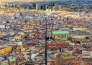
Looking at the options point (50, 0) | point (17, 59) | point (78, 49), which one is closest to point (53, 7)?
point (50, 0)

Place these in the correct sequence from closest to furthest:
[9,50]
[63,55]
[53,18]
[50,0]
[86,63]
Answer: [86,63] < [63,55] < [9,50] < [53,18] < [50,0]

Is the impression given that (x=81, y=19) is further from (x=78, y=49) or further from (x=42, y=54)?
(x=42, y=54)

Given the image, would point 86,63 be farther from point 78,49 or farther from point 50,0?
point 50,0

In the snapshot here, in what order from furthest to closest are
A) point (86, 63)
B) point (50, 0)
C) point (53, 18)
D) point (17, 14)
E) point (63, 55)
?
1. point (50, 0)
2. point (17, 14)
3. point (53, 18)
4. point (63, 55)
5. point (86, 63)

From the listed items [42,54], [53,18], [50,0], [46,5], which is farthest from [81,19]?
[42,54]

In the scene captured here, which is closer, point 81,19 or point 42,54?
point 42,54

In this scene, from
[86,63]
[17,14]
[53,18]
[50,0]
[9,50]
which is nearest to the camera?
[86,63]
